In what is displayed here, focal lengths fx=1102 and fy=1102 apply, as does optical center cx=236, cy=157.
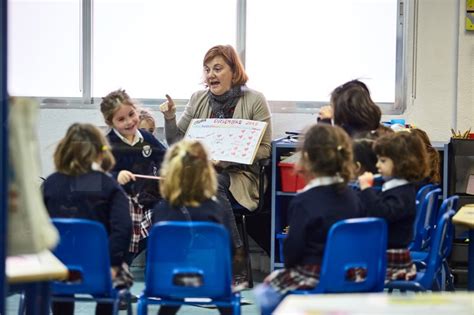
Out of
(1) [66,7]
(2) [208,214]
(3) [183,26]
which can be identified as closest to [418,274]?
(2) [208,214]

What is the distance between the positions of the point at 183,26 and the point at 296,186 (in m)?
0.78

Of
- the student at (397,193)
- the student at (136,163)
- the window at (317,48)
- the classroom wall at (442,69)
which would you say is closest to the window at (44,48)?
the student at (136,163)

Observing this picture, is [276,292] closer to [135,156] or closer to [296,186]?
[296,186]

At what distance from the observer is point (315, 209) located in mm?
3764

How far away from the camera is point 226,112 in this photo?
154 inches

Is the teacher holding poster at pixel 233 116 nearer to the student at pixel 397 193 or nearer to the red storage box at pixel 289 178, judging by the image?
the red storage box at pixel 289 178

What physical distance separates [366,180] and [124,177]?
2.80ft

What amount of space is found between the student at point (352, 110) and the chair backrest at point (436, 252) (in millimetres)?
567

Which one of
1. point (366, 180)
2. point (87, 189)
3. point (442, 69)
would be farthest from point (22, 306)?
point (442, 69)

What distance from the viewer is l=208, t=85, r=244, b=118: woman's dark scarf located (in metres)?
3.90

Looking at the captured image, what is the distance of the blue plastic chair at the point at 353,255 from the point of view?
3738 mm

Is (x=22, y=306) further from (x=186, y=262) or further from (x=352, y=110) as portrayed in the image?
(x=352, y=110)

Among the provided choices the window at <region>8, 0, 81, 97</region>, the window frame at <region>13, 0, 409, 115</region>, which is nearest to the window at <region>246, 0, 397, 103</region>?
the window frame at <region>13, 0, 409, 115</region>

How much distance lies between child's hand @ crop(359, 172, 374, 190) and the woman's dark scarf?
1.68ft
